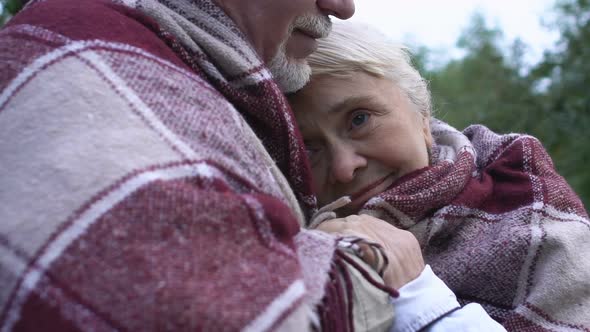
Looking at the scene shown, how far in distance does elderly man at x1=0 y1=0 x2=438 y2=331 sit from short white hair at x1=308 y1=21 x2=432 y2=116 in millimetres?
846

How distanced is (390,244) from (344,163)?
1.87 feet

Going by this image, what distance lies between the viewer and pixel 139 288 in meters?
0.90

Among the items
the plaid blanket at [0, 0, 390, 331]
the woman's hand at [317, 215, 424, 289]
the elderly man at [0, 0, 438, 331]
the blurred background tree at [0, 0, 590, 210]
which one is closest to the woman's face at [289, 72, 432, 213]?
the woman's hand at [317, 215, 424, 289]

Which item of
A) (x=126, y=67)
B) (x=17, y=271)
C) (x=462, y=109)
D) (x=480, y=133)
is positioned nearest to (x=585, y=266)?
(x=480, y=133)

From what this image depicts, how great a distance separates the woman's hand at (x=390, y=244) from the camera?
1.42 m

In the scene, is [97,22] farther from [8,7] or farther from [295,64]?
[8,7]

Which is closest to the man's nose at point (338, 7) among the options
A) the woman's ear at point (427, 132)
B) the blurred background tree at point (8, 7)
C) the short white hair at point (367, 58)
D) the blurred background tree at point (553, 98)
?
the short white hair at point (367, 58)

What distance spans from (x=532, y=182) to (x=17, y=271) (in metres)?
1.58

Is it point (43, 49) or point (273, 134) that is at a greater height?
point (43, 49)

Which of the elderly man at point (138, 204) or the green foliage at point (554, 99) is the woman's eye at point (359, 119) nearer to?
the elderly man at point (138, 204)

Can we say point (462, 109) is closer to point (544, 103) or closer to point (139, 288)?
point (544, 103)

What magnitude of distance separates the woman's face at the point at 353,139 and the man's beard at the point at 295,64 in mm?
158

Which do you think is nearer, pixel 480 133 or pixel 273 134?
pixel 273 134

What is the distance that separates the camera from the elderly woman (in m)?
1.81
